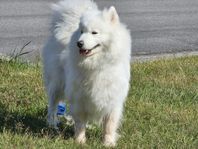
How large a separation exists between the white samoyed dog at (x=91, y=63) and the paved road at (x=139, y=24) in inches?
166

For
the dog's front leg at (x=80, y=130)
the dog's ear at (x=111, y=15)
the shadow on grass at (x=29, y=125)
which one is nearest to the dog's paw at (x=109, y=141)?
the dog's front leg at (x=80, y=130)

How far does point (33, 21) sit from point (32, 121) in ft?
24.0

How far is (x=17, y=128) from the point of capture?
6055 mm

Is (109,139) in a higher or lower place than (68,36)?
lower

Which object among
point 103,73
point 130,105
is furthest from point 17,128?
point 130,105

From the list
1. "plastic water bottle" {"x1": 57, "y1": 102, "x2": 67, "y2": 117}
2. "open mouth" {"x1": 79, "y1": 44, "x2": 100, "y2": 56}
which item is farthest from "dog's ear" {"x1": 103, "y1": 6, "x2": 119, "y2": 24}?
"plastic water bottle" {"x1": 57, "y1": 102, "x2": 67, "y2": 117}

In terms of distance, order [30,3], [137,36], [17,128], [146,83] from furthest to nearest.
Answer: [30,3], [137,36], [146,83], [17,128]

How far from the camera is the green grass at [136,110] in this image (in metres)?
5.89

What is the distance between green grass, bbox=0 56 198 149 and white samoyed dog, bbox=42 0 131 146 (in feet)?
1.03

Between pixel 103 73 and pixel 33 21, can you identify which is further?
pixel 33 21

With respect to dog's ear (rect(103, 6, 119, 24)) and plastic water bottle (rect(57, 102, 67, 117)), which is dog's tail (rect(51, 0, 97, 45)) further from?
plastic water bottle (rect(57, 102, 67, 117))

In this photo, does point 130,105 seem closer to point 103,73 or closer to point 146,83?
point 146,83

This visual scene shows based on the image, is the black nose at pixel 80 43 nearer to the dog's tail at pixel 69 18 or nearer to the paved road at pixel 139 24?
the dog's tail at pixel 69 18

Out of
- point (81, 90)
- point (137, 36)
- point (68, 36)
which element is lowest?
point (137, 36)
